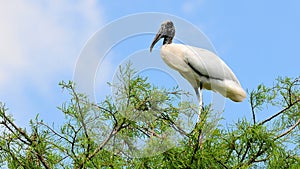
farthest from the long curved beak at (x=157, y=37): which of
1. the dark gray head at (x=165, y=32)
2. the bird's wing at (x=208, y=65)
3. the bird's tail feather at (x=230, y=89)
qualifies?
the bird's tail feather at (x=230, y=89)

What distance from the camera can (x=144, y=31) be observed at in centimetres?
292

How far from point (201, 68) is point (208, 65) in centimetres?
6

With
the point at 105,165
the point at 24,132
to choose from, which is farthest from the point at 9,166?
the point at 105,165

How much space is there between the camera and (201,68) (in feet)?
12.4

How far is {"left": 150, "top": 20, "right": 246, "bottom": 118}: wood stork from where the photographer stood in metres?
3.71

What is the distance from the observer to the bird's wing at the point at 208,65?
3.72 m

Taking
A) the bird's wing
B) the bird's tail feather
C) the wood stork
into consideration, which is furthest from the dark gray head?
the bird's tail feather

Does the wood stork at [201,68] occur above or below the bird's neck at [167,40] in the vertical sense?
below

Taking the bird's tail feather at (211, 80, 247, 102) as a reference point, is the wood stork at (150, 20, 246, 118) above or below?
above

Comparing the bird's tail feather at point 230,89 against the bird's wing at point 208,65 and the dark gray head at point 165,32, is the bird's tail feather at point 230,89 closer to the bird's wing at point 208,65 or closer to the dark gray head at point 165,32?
the bird's wing at point 208,65

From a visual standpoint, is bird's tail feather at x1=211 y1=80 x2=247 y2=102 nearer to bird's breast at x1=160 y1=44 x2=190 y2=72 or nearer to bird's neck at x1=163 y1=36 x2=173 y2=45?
bird's breast at x1=160 y1=44 x2=190 y2=72

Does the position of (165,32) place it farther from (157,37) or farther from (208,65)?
(208,65)

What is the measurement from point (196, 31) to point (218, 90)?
766 mm

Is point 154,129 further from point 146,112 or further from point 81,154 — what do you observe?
point 81,154
